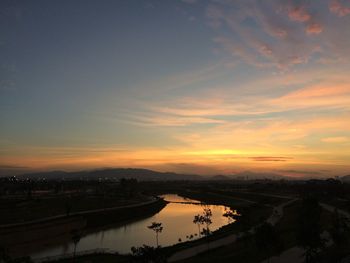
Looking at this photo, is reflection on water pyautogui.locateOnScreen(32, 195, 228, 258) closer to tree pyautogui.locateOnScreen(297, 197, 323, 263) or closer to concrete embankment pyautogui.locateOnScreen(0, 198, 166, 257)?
concrete embankment pyautogui.locateOnScreen(0, 198, 166, 257)

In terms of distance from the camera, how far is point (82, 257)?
63969mm

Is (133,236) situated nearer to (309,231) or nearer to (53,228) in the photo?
(53,228)

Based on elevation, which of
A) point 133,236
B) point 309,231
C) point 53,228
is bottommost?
point 133,236

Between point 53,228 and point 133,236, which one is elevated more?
point 53,228

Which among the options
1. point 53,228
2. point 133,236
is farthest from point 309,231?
point 53,228

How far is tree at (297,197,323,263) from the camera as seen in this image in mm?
42094

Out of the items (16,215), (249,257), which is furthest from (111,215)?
(249,257)

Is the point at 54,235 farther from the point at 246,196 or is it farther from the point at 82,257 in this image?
the point at 246,196

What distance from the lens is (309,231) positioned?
4228 centimetres

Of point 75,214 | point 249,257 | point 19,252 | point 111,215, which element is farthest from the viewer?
point 111,215

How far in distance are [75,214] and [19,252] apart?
3535cm

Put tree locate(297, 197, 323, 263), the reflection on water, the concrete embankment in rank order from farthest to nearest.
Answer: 1. the concrete embankment
2. the reflection on water
3. tree locate(297, 197, 323, 263)

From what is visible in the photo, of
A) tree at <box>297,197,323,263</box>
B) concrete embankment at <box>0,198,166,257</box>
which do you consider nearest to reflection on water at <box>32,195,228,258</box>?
concrete embankment at <box>0,198,166,257</box>

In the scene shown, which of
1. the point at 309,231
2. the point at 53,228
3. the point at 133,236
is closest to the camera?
the point at 309,231
